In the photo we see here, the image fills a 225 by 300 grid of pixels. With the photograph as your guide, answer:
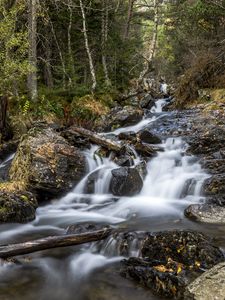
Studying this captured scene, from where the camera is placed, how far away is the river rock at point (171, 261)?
5.30 metres

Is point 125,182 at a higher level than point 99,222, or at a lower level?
higher

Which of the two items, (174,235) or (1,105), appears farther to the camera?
(1,105)

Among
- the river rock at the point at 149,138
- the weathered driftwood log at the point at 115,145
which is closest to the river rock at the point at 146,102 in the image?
the river rock at the point at 149,138

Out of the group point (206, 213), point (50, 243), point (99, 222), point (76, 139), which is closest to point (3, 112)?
point (76, 139)

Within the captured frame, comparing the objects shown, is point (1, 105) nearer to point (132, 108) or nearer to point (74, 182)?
point (74, 182)

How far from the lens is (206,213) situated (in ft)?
26.5

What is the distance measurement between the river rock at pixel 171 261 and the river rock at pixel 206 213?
1566mm

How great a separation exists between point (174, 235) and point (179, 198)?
3899 mm

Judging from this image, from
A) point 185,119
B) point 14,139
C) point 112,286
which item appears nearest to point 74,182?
point 14,139

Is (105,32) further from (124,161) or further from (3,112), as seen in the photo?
(124,161)

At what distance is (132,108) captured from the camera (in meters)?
18.0

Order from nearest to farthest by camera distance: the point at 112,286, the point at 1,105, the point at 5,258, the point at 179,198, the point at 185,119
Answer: the point at 112,286, the point at 5,258, the point at 179,198, the point at 1,105, the point at 185,119

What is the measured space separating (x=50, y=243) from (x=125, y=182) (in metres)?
4.25

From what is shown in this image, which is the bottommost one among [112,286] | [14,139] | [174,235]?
[112,286]
